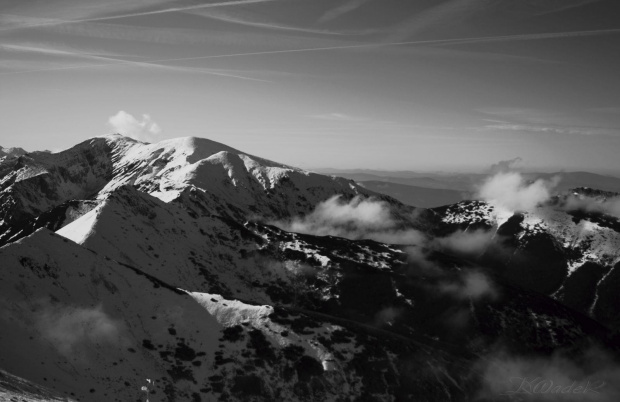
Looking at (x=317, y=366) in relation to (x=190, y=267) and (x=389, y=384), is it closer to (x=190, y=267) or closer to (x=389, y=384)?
(x=389, y=384)

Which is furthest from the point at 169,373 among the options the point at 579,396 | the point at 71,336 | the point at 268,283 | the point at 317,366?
the point at 579,396

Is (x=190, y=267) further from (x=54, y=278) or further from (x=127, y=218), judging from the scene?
(x=54, y=278)

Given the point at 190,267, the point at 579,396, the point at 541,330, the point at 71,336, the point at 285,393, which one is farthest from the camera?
the point at 541,330

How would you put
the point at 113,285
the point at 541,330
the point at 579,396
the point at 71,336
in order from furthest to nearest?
the point at 541,330, the point at 579,396, the point at 113,285, the point at 71,336

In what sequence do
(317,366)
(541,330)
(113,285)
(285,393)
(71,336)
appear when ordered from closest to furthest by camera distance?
(71,336), (285,393), (317,366), (113,285), (541,330)

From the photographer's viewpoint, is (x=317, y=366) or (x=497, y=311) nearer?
(x=317, y=366)

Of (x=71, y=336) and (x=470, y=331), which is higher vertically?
(x=71, y=336)

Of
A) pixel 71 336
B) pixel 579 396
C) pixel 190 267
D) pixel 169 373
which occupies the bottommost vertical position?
pixel 579 396

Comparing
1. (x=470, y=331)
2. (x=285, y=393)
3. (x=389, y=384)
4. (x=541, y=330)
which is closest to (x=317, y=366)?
(x=285, y=393)

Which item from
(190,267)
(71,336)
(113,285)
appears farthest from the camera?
(190,267)
